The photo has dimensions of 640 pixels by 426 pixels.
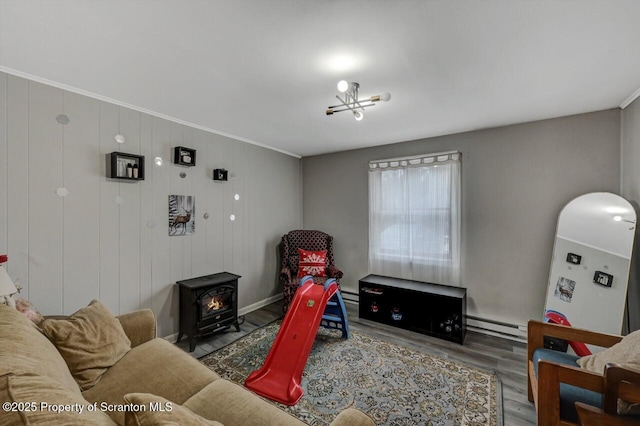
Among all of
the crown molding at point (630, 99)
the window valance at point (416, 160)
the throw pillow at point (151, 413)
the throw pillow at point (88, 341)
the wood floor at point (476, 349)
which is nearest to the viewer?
the throw pillow at point (151, 413)

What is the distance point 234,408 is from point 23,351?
92 centimetres

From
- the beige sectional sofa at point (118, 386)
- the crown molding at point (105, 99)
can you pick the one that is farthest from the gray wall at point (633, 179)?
the crown molding at point (105, 99)

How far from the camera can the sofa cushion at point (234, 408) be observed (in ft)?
4.09

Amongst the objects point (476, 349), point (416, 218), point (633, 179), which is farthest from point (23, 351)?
point (633, 179)

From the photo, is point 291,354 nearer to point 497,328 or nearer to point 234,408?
point 234,408

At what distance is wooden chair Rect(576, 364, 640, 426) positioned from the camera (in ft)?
A: 4.08

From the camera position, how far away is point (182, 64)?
1.92 meters

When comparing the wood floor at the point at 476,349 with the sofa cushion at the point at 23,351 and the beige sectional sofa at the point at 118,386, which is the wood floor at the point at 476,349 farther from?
the sofa cushion at the point at 23,351

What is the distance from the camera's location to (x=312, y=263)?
3982 millimetres

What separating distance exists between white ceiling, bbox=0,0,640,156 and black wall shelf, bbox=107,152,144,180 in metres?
0.55

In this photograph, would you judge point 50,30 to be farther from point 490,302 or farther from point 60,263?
point 490,302

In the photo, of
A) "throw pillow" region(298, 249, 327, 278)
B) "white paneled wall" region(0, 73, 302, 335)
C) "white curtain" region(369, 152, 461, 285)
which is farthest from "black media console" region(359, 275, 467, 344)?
A: "white paneled wall" region(0, 73, 302, 335)

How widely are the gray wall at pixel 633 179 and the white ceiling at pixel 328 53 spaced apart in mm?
200

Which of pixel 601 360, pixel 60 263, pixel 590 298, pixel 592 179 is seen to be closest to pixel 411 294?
pixel 590 298
